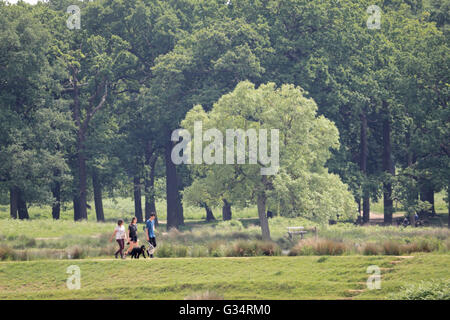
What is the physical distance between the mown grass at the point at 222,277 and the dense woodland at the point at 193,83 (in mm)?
24955

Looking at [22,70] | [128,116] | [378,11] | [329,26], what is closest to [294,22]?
[329,26]

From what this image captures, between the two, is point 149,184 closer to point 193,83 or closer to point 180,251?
point 193,83

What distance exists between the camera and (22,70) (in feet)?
169

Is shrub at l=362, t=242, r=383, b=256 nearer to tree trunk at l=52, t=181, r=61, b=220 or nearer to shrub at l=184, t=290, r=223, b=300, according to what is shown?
shrub at l=184, t=290, r=223, b=300

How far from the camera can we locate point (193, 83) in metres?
55.8

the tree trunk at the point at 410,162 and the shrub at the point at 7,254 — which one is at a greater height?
the tree trunk at the point at 410,162

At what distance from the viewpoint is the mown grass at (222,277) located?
2131 centimetres

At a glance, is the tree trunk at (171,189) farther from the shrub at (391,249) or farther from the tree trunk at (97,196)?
the shrub at (391,249)

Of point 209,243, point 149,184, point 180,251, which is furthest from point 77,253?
point 149,184

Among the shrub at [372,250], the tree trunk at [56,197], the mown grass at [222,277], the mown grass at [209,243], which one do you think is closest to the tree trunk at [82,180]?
the tree trunk at [56,197]

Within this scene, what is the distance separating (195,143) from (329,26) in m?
20.3

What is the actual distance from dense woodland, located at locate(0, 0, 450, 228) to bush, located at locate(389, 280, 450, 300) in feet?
98.4

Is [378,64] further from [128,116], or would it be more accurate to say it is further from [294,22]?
[128,116]

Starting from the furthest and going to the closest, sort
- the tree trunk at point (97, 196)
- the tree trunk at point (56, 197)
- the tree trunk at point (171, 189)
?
the tree trunk at point (97, 196)
the tree trunk at point (56, 197)
the tree trunk at point (171, 189)
